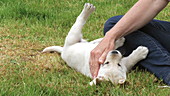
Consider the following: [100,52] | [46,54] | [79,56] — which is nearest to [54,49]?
[46,54]

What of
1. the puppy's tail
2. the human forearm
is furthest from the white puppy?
the human forearm

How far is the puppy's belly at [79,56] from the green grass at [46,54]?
7cm

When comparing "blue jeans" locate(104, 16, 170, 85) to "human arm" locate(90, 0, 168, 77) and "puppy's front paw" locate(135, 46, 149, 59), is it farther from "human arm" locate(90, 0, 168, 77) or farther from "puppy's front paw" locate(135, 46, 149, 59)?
"human arm" locate(90, 0, 168, 77)

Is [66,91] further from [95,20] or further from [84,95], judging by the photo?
[95,20]

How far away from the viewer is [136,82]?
8.31 ft

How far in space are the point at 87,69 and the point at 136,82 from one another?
468mm

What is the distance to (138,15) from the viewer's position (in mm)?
2631

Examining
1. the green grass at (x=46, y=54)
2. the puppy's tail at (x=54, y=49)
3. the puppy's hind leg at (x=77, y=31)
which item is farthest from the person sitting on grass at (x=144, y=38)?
the puppy's tail at (x=54, y=49)

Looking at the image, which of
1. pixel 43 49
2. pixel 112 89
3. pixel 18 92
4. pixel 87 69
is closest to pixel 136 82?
pixel 112 89

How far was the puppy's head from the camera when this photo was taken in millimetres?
→ 2396

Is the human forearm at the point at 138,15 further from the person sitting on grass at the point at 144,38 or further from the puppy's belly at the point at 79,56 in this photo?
the puppy's belly at the point at 79,56

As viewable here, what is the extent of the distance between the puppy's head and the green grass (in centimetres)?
5

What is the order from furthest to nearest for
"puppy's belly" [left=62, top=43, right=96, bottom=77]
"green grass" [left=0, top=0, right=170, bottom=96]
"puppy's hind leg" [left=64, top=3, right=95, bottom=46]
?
"puppy's hind leg" [left=64, top=3, right=95, bottom=46], "puppy's belly" [left=62, top=43, right=96, bottom=77], "green grass" [left=0, top=0, right=170, bottom=96]

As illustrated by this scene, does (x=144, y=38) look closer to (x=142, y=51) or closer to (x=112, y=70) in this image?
(x=142, y=51)
